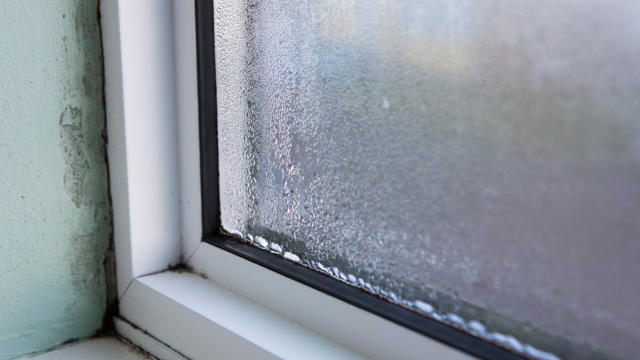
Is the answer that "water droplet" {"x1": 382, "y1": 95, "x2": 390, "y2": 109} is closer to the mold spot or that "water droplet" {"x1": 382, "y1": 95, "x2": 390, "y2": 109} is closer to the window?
the window

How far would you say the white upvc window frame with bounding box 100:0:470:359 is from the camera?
64 cm

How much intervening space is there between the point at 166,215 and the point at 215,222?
69 mm

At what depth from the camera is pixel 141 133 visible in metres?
0.72

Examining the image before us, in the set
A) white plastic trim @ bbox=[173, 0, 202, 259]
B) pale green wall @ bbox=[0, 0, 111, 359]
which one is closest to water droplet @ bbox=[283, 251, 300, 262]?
white plastic trim @ bbox=[173, 0, 202, 259]

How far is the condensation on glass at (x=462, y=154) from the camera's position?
393 millimetres

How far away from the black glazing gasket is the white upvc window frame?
0.4 inches

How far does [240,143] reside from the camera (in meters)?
0.71

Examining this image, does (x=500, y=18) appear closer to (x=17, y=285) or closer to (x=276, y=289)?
(x=276, y=289)

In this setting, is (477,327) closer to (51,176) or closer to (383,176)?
(383,176)

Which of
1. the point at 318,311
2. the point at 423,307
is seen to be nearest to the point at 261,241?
the point at 318,311

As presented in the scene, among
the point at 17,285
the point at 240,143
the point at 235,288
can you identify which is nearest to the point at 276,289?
the point at 235,288

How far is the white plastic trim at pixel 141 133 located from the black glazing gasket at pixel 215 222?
54mm

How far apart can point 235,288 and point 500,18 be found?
451 mm

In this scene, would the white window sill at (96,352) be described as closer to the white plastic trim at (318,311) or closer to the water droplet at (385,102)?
the white plastic trim at (318,311)
